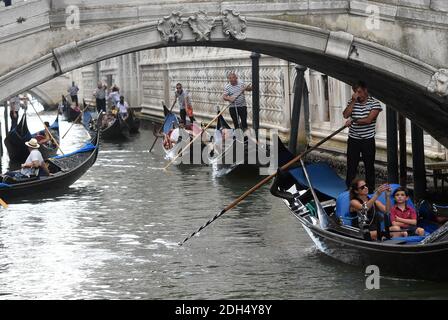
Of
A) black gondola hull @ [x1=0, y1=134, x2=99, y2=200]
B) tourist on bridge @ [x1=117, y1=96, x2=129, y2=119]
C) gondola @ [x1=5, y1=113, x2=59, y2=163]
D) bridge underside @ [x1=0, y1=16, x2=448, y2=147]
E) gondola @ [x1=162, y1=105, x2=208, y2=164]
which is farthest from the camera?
tourist on bridge @ [x1=117, y1=96, x2=129, y2=119]

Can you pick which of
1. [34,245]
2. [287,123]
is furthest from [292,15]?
[287,123]

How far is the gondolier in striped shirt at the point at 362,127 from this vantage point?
20.3 ft

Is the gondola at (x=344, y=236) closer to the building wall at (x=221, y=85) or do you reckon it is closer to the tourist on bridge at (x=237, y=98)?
the building wall at (x=221, y=85)

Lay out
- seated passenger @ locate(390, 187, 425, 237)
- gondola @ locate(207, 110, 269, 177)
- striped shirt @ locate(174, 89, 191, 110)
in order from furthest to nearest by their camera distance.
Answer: striped shirt @ locate(174, 89, 191, 110) < gondola @ locate(207, 110, 269, 177) < seated passenger @ locate(390, 187, 425, 237)

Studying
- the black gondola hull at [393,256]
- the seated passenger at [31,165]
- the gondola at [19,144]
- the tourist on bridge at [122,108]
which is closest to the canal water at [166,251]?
the black gondola hull at [393,256]

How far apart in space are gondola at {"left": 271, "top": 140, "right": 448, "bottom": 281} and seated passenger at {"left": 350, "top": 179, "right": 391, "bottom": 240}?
1.8 inches

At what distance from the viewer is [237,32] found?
5473 millimetres

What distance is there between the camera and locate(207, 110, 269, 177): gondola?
9.38 m

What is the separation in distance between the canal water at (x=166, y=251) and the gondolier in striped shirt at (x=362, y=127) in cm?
46

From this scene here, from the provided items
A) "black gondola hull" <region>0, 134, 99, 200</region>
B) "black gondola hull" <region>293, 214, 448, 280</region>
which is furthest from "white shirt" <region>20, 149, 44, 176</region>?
"black gondola hull" <region>293, 214, 448, 280</region>

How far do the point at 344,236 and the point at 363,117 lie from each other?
83 cm

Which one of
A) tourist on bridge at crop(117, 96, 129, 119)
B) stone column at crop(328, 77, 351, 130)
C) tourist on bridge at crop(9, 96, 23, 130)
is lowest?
tourist on bridge at crop(117, 96, 129, 119)

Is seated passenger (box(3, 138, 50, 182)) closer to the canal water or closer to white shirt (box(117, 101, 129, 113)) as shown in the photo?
the canal water
